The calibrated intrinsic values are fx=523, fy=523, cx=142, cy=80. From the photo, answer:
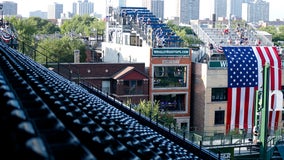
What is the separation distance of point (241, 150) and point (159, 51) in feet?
65.0

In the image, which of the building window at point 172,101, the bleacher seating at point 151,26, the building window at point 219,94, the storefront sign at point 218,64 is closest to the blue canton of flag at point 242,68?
the storefront sign at point 218,64

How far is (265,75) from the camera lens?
24.4 metres

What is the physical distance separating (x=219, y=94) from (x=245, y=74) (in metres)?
3.34

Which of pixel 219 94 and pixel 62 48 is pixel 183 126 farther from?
pixel 62 48

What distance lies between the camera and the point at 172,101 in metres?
48.4

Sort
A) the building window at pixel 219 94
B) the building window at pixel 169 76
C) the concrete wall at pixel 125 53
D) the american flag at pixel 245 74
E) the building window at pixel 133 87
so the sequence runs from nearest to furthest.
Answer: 1. the american flag at pixel 245 74
2. the building window at pixel 219 94
3. the building window at pixel 133 87
4. the building window at pixel 169 76
5. the concrete wall at pixel 125 53

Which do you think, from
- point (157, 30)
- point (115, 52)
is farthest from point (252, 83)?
point (115, 52)

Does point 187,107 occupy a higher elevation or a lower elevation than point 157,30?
lower

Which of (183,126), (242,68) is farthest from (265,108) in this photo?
(183,126)

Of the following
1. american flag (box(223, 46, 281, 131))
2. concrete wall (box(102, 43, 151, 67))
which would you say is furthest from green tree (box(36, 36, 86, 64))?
american flag (box(223, 46, 281, 131))

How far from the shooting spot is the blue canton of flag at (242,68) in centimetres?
4409

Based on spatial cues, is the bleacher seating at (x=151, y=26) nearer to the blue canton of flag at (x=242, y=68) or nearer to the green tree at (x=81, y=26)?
the blue canton of flag at (x=242, y=68)

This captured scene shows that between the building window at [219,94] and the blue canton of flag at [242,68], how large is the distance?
1.90 metres

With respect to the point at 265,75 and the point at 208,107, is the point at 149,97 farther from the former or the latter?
the point at 265,75
